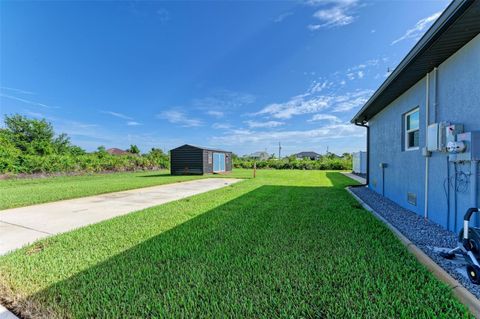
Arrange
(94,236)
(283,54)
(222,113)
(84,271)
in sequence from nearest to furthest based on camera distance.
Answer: (84,271) → (94,236) → (283,54) → (222,113)

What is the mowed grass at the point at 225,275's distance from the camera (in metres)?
1.52

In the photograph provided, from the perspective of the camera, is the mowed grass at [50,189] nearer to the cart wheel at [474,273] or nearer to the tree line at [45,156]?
the tree line at [45,156]

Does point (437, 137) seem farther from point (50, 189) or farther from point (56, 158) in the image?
point (56, 158)

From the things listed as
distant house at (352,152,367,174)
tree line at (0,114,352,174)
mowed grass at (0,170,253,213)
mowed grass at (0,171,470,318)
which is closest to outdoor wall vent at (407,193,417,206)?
mowed grass at (0,171,470,318)

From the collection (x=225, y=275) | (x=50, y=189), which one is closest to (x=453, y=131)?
(x=225, y=275)

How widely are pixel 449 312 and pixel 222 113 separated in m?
25.2

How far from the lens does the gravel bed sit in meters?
1.96

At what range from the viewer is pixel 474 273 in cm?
179

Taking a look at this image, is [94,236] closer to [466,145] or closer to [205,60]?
[466,145]

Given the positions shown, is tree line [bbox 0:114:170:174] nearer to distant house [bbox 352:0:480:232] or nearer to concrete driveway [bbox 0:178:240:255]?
concrete driveway [bbox 0:178:240:255]

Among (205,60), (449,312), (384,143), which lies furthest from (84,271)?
(205,60)

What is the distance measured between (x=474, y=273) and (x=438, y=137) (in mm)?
2216

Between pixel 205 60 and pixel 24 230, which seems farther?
pixel 205 60

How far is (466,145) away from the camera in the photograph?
266 centimetres
